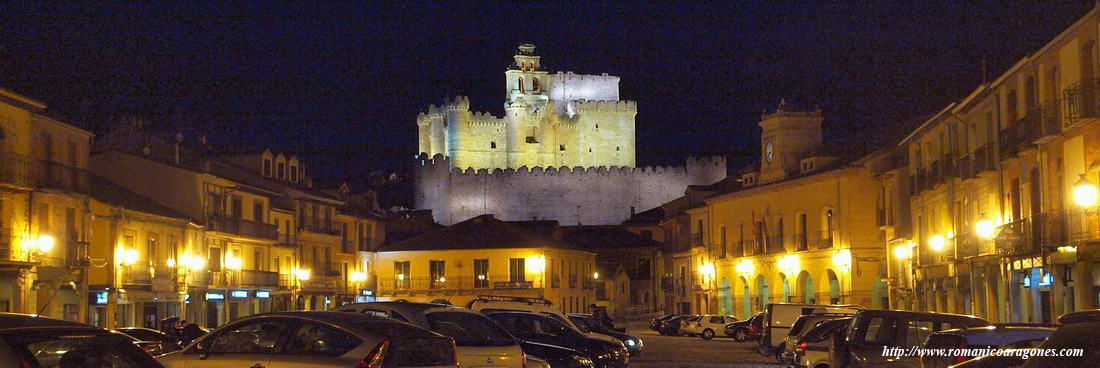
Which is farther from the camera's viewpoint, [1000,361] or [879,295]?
[879,295]

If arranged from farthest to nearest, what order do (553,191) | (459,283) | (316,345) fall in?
(553,191) < (459,283) < (316,345)

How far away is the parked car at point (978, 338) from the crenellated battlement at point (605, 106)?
94.4 metres

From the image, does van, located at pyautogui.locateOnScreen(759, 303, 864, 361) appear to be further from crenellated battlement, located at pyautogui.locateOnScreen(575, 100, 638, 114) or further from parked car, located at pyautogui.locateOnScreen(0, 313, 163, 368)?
crenellated battlement, located at pyautogui.locateOnScreen(575, 100, 638, 114)

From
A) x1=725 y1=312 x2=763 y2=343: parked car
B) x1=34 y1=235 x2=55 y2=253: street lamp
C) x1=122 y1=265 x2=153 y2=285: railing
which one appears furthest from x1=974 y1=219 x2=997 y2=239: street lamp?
x1=122 y1=265 x2=153 y2=285: railing

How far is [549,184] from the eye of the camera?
99125 millimetres

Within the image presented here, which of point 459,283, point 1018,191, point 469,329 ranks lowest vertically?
point 469,329

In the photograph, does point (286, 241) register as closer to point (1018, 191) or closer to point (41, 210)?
point (41, 210)

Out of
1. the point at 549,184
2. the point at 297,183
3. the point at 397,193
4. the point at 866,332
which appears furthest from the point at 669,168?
the point at 866,332

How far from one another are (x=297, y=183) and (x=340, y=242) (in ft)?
15.6

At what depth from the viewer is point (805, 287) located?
56.9m

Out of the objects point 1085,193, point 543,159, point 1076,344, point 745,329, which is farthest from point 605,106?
point 1076,344

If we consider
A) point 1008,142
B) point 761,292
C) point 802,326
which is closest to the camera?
point 802,326

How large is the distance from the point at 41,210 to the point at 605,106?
75190 millimetres

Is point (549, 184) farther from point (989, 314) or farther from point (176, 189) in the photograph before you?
point (989, 314)
